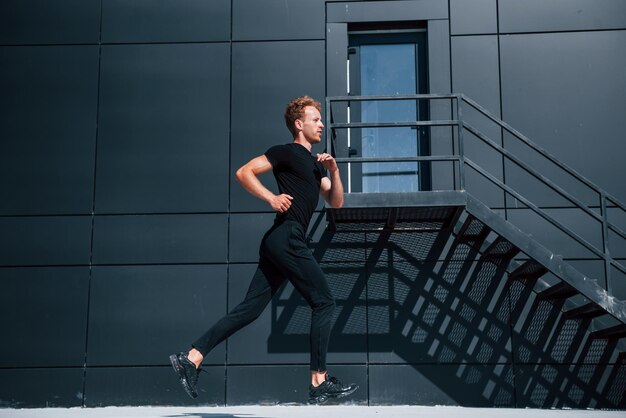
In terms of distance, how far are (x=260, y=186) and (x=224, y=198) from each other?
357 centimetres

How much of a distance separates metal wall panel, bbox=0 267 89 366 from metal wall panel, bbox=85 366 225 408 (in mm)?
341

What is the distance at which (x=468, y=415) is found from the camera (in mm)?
7430

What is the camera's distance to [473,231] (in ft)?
29.0

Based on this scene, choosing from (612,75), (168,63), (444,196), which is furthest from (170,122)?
(612,75)

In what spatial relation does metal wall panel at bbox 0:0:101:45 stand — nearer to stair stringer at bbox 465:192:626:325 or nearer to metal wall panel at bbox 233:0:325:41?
metal wall panel at bbox 233:0:325:41

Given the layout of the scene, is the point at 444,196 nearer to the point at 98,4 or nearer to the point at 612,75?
the point at 612,75

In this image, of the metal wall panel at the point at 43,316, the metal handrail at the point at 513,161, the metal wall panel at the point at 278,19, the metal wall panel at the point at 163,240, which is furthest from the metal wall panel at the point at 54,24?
the metal handrail at the point at 513,161

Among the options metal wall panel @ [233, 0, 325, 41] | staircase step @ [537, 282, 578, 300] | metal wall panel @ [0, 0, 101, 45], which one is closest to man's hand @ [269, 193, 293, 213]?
staircase step @ [537, 282, 578, 300]

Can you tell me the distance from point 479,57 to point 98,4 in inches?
177

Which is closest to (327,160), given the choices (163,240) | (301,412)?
(301,412)

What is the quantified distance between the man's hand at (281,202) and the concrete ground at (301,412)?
7.26 ft

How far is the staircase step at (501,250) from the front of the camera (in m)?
8.42

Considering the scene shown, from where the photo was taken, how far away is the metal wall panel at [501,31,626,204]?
9.10m

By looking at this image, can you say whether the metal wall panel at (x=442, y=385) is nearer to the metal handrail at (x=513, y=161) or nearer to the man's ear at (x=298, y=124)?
the metal handrail at (x=513, y=161)
